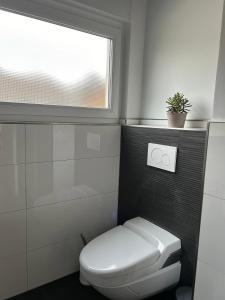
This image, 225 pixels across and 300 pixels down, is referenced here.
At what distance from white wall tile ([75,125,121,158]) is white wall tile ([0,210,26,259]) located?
0.50m

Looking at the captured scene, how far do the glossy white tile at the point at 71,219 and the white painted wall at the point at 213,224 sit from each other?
0.76 metres

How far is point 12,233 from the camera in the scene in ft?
4.58

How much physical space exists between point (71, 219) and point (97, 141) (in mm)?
546

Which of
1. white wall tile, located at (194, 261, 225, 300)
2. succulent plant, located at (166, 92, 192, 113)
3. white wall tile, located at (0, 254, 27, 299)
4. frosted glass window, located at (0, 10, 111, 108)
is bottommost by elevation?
white wall tile, located at (0, 254, 27, 299)

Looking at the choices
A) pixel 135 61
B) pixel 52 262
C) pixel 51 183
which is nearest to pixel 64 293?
pixel 52 262

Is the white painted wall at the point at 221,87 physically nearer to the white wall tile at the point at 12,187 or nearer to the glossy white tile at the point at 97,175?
the glossy white tile at the point at 97,175

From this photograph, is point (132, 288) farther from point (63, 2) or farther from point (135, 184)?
point (63, 2)

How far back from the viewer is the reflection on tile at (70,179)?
1.44 metres

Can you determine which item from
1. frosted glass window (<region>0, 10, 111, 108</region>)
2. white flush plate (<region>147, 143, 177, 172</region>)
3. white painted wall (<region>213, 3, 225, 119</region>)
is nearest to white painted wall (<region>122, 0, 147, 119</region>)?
frosted glass window (<region>0, 10, 111, 108</region>)

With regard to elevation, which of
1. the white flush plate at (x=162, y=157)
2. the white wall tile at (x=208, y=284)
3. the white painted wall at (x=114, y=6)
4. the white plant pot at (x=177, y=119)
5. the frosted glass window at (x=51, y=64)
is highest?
the white painted wall at (x=114, y=6)

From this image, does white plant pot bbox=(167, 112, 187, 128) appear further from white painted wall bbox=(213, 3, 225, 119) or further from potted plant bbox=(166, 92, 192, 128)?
white painted wall bbox=(213, 3, 225, 119)

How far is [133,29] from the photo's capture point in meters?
1.68

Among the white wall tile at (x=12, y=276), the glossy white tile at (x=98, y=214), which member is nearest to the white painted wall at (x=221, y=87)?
the glossy white tile at (x=98, y=214)

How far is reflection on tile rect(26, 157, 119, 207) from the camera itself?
1.44 metres
